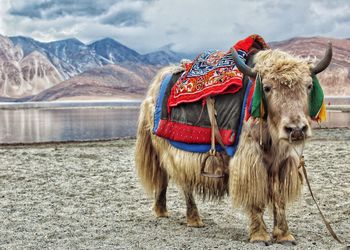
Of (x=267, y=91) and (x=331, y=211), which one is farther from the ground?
(x=267, y=91)

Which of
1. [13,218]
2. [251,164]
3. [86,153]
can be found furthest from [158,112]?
[86,153]

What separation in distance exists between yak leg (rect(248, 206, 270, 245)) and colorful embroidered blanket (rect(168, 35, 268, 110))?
913mm

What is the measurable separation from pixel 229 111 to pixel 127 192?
109 inches

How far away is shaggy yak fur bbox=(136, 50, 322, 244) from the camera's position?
3129mm

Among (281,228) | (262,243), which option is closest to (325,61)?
(281,228)

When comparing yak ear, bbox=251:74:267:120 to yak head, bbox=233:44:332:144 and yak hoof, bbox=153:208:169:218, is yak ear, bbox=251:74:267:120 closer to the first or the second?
yak head, bbox=233:44:332:144

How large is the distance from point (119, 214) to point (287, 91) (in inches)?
94.9

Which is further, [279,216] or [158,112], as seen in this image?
[158,112]

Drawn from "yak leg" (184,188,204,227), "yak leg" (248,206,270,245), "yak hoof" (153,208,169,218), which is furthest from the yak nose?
"yak hoof" (153,208,169,218)

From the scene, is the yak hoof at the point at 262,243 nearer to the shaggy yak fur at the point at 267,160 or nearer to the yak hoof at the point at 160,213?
the shaggy yak fur at the point at 267,160

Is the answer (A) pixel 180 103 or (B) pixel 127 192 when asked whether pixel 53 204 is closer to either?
(B) pixel 127 192

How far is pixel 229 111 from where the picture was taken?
361 cm

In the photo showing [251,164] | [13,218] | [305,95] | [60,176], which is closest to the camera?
[305,95]

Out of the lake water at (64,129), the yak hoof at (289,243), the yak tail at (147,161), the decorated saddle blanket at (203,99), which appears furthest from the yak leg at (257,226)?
the lake water at (64,129)
